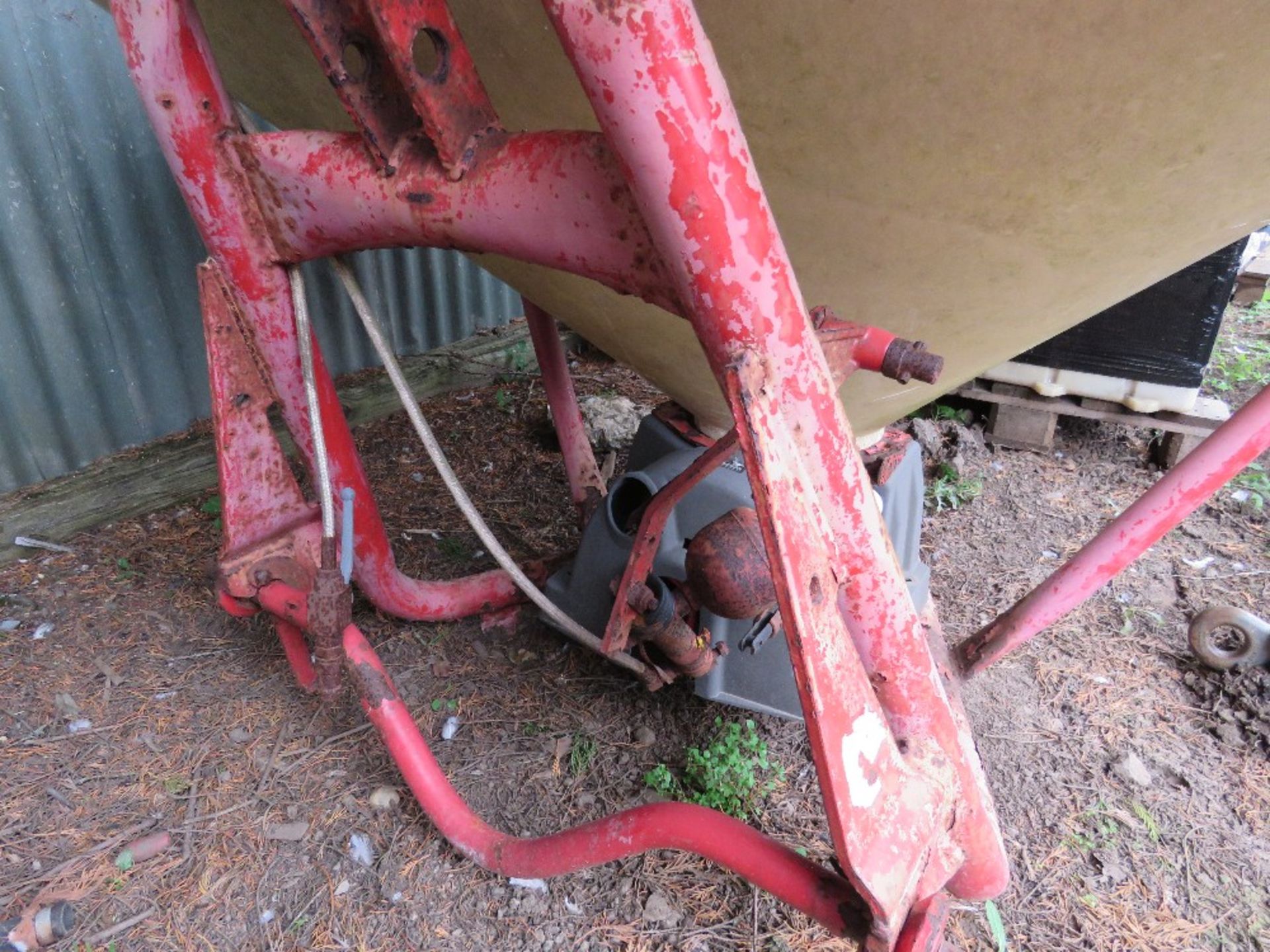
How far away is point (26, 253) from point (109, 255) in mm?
204

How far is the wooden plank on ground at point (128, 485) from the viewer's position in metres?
2.33

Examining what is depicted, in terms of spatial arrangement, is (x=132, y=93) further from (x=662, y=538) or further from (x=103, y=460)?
(x=662, y=538)

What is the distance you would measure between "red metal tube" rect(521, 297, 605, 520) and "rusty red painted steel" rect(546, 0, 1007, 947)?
49.9 inches

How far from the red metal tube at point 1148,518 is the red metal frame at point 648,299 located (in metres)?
0.26

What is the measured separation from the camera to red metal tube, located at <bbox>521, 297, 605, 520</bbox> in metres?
2.19

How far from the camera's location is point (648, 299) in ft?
3.19

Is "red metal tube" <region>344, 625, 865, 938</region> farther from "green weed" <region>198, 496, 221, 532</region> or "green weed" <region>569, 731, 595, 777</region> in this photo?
"green weed" <region>198, 496, 221, 532</region>

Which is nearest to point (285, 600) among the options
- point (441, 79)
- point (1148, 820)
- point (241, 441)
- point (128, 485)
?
point (241, 441)

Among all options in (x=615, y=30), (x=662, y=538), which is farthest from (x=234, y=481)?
(x=615, y=30)

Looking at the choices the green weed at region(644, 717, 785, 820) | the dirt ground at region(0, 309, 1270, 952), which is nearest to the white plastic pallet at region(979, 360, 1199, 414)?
the dirt ground at region(0, 309, 1270, 952)

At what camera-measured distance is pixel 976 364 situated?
5.71ft

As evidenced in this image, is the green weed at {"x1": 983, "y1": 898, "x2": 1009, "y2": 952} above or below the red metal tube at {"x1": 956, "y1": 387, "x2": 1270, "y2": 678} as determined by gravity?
below

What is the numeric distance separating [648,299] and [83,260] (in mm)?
2167

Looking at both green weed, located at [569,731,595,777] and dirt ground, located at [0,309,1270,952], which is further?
green weed, located at [569,731,595,777]
